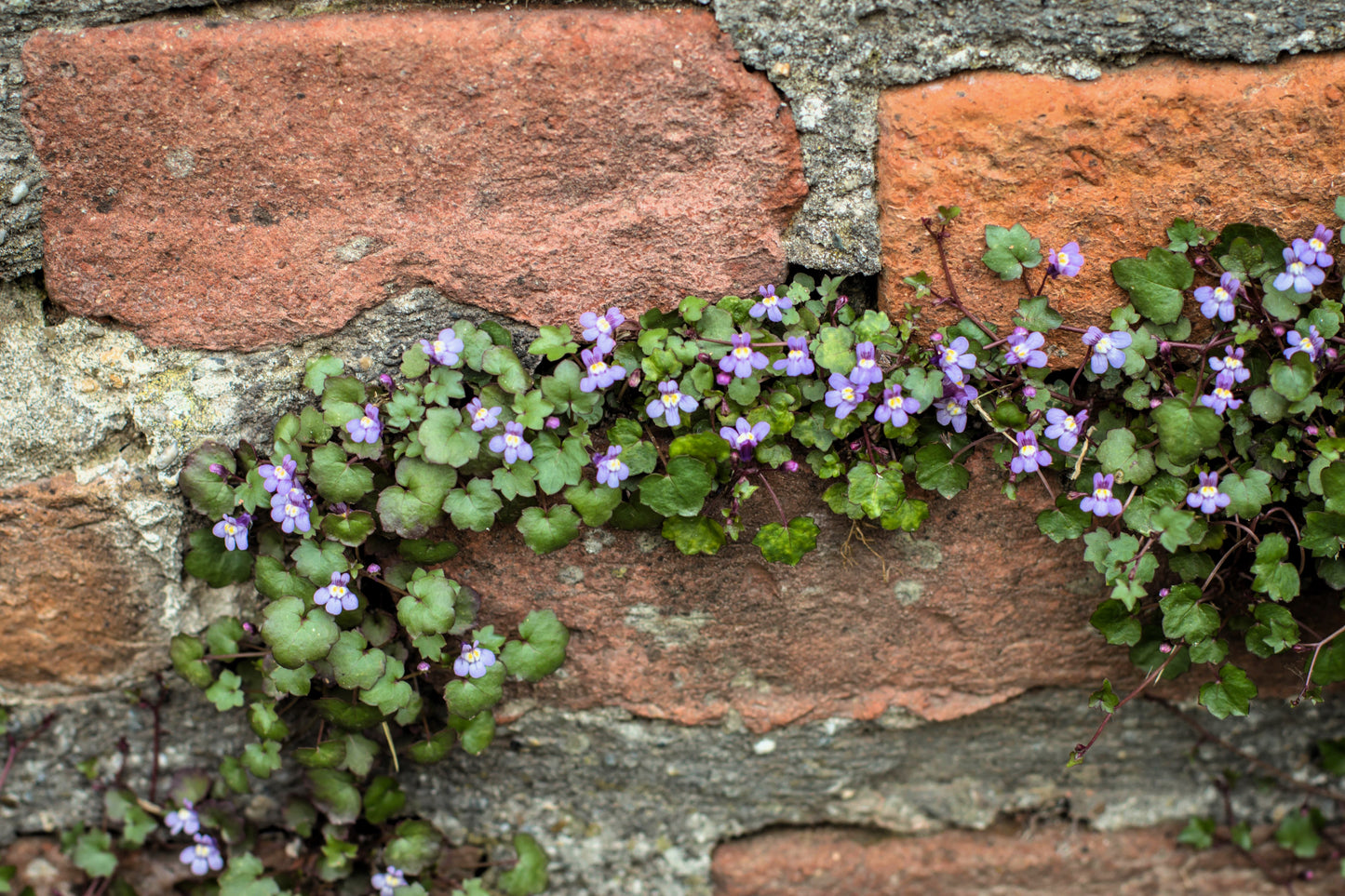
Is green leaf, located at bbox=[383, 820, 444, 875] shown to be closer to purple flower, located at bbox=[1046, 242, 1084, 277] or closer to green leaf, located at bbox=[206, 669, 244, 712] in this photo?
green leaf, located at bbox=[206, 669, 244, 712]

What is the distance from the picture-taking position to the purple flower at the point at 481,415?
1.63 metres

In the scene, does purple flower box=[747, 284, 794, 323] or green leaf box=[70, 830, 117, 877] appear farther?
green leaf box=[70, 830, 117, 877]

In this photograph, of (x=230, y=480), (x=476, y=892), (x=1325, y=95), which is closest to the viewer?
(x=1325, y=95)

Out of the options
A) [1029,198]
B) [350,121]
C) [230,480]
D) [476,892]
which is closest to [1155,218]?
[1029,198]

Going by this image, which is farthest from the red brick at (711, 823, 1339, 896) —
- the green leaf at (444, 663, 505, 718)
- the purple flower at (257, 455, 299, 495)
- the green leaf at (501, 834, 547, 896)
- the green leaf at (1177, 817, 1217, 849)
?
the purple flower at (257, 455, 299, 495)

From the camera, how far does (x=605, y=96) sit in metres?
1.53

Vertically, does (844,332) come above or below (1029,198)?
below

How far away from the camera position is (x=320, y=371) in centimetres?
165

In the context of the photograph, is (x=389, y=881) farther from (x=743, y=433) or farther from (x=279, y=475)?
(x=743, y=433)

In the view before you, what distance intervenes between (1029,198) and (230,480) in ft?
4.95

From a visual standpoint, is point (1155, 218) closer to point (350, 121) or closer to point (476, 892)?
point (350, 121)

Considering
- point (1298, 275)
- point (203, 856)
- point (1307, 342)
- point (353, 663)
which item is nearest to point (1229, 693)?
point (1307, 342)

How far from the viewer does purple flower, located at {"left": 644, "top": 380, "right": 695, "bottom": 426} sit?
1.62m

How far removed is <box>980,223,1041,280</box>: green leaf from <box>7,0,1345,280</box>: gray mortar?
12 centimetres
